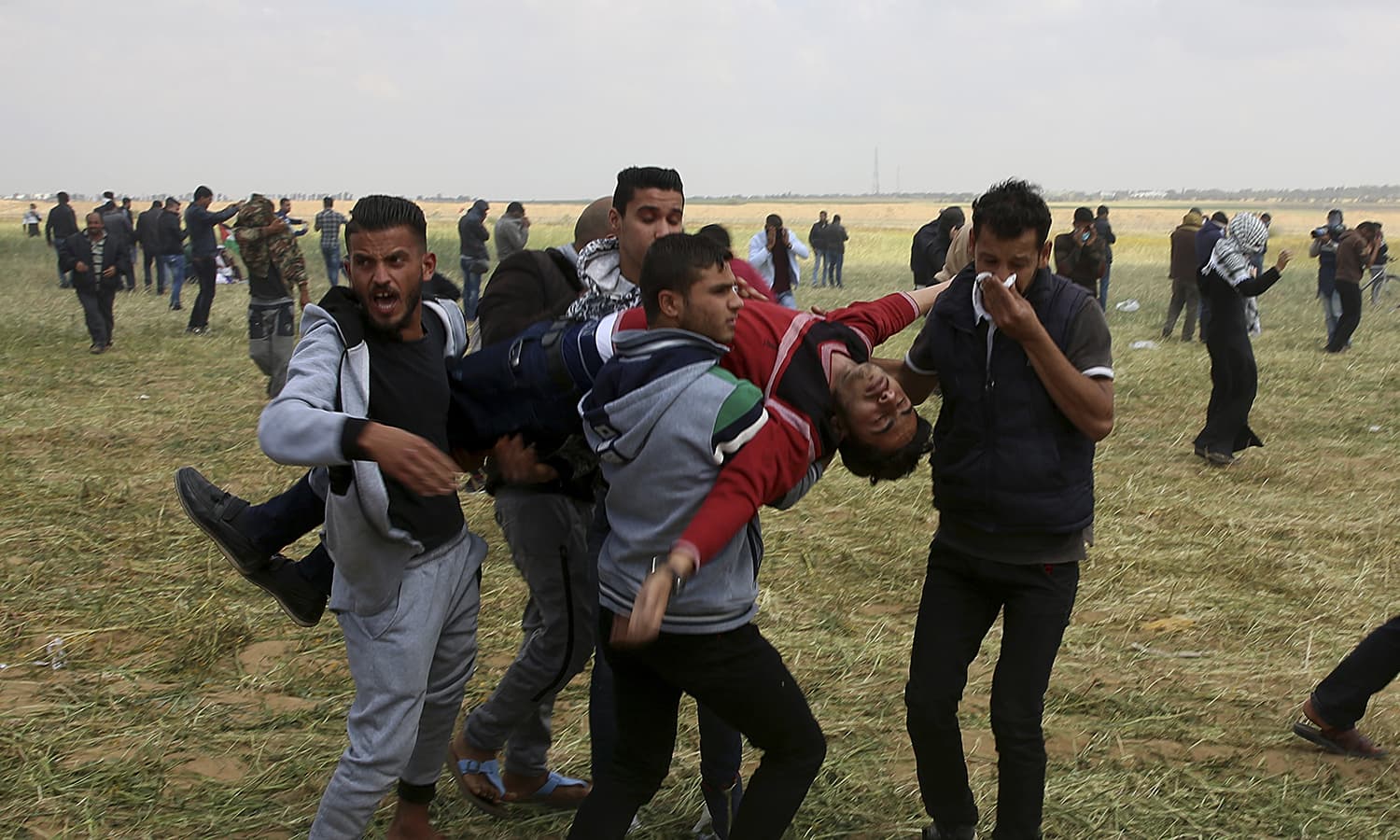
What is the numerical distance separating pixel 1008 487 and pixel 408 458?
1.72m

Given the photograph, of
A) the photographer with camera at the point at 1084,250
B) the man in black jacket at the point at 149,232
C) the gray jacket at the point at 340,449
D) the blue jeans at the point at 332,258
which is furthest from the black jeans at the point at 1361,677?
the man in black jacket at the point at 149,232

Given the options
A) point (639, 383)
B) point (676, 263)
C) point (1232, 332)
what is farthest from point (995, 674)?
point (1232, 332)

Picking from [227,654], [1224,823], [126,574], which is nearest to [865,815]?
[1224,823]

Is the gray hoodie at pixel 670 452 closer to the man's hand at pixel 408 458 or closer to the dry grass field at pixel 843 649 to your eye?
the man's hand at pixel 408 458

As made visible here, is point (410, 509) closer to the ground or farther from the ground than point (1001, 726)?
farther from the ground

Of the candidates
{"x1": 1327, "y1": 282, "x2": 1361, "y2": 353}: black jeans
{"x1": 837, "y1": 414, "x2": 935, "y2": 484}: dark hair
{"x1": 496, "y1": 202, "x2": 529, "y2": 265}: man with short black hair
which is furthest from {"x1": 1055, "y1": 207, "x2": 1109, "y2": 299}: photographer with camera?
{"x1": 837, "y1": 414, "x2": 935, "y2": 484}: dark hair

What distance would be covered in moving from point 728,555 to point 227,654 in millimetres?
3477

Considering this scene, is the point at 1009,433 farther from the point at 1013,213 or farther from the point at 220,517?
the point at 220,517

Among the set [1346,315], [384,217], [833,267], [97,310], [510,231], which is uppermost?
[510,231]

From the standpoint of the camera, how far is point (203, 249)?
1900 centimetres

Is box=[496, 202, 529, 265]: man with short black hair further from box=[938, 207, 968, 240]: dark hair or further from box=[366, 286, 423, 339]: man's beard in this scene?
box=[366, 286, 423, 339]: man's beard

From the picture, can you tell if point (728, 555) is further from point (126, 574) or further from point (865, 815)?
point (126, 574)

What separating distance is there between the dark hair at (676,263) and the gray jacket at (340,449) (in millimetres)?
786

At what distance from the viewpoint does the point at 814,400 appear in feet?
9.34
